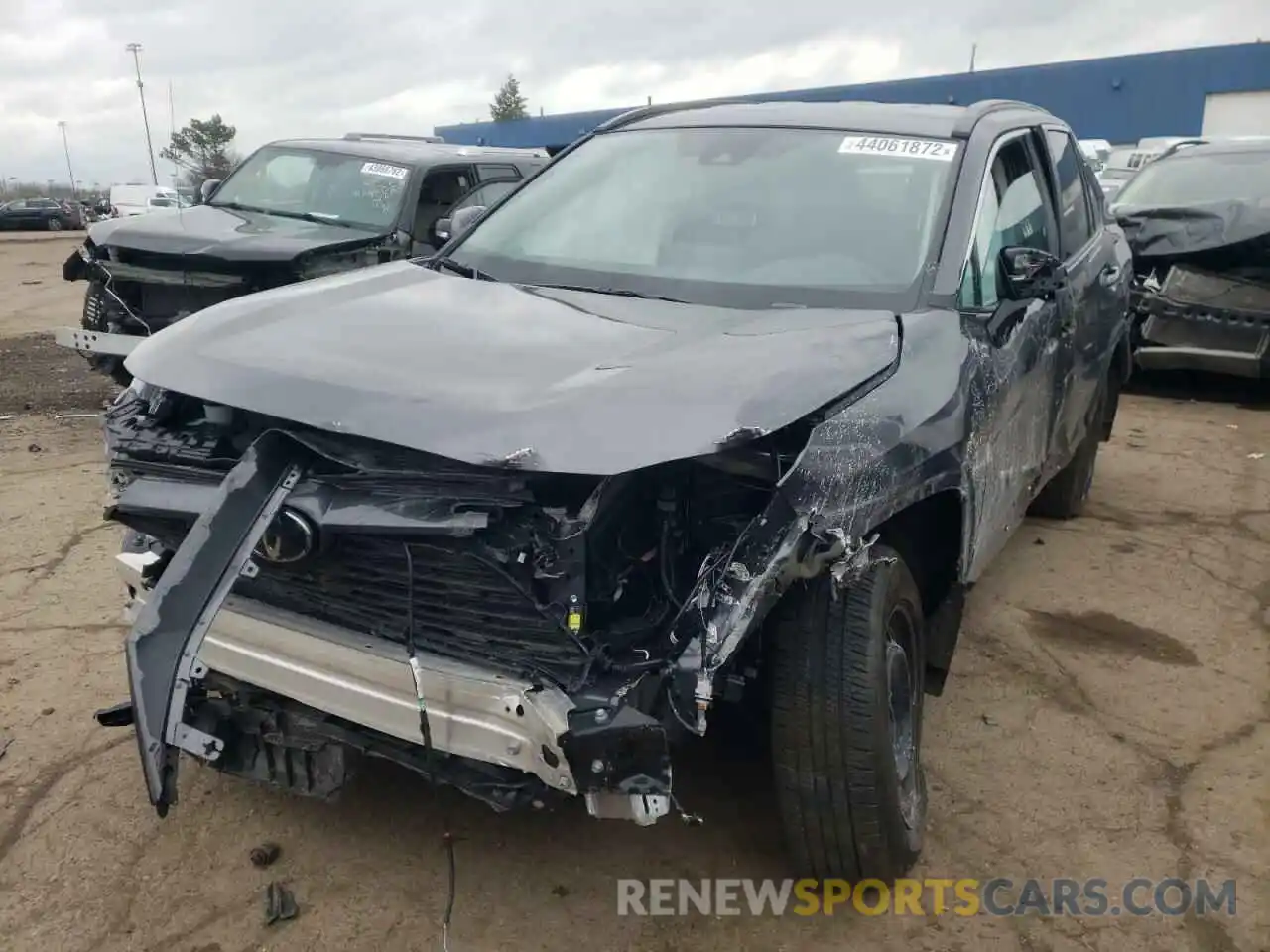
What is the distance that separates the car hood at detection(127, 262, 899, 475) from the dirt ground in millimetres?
1222

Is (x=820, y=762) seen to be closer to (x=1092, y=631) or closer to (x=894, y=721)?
(x=894, y=721)

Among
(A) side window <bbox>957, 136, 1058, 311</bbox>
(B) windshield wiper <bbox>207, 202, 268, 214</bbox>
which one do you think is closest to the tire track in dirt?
(A) side window <bbox>957, 136, 1058, 311</bbox>

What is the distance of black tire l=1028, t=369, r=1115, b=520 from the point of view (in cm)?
541

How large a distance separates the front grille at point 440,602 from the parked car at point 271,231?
4528 millimetres

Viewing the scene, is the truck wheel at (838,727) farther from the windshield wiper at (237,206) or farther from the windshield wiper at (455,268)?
the windshield wiper at (237,206)

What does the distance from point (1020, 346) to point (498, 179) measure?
5.86 meters

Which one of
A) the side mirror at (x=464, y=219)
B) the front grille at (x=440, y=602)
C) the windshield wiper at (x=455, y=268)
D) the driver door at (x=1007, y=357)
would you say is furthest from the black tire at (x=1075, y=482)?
the front grille at (x=440, y=602)

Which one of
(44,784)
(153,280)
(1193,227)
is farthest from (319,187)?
(1193,227)

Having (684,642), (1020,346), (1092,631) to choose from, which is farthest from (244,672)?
(1092,631)

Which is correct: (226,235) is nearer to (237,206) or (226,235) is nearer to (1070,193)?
(237,206)

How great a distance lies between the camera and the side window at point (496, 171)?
8.37 metres

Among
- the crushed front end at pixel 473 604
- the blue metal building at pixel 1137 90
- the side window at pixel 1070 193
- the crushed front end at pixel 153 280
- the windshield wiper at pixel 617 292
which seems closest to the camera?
the crushed front end at pixel 473 604

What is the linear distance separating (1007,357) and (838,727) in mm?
1421

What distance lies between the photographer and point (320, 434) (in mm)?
2375
